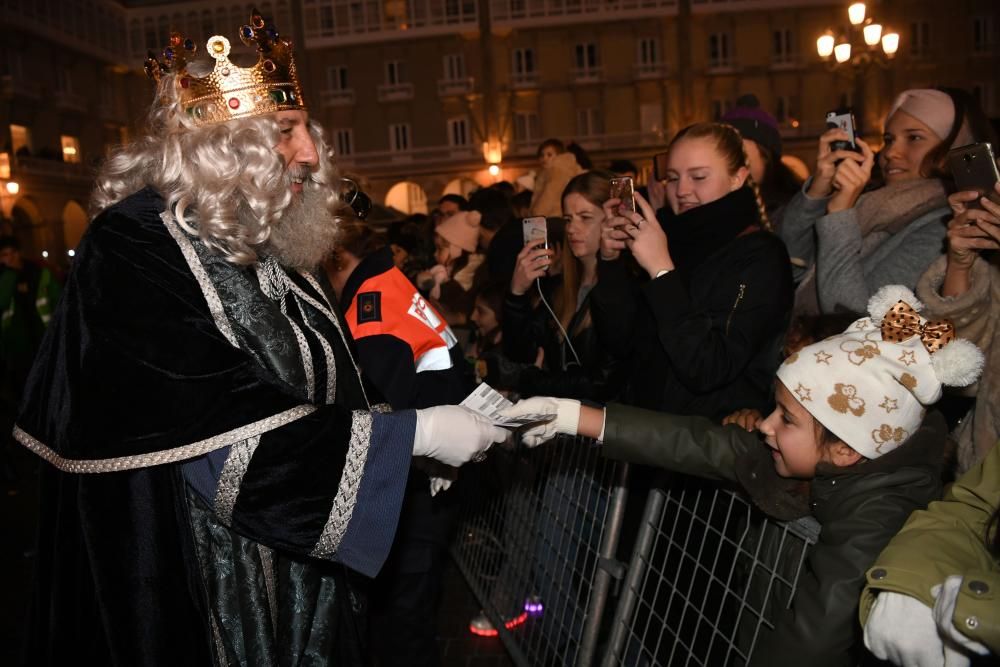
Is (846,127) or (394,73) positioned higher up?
(394,73)

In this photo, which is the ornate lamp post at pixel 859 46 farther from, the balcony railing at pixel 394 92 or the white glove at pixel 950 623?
the balcony railing at pixel 394 92

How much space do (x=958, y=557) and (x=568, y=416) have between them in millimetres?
1025

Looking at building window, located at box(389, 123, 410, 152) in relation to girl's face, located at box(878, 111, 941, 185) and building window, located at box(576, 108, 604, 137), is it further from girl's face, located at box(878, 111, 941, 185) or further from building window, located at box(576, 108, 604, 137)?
girl's face, located at box(878, 111, 941, 185)

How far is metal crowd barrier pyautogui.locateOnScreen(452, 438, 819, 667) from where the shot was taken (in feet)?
6.07

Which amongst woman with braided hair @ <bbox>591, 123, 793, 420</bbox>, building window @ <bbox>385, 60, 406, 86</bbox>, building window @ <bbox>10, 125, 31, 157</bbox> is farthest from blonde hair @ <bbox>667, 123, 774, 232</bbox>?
building window @ <bbox>385, 60, 406, 86</bbox>

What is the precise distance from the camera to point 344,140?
3116 centimetres

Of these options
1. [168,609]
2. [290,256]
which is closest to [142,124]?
[290,256]

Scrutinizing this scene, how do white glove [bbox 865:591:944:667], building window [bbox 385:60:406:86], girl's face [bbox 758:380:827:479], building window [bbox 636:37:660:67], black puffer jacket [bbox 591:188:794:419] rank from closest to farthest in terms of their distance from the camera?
white glove [bbox 865:591:944:667] → girl's face [bbox 758:380:827:479] → black puffer jacket [bbox 591:188:794:419] → building window [bbox 636:37:660:67] → building window [bbox 385:60:406:86]

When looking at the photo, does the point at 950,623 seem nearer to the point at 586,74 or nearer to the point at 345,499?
the point at 345,499

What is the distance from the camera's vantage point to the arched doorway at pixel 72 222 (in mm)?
27859

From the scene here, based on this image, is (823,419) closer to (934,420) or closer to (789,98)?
(934,420)

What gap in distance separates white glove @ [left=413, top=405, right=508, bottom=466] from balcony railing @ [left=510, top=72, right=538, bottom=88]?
29136 mm

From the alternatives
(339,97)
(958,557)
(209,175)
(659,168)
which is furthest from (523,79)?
(958,557)

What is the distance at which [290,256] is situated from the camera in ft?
7.63
